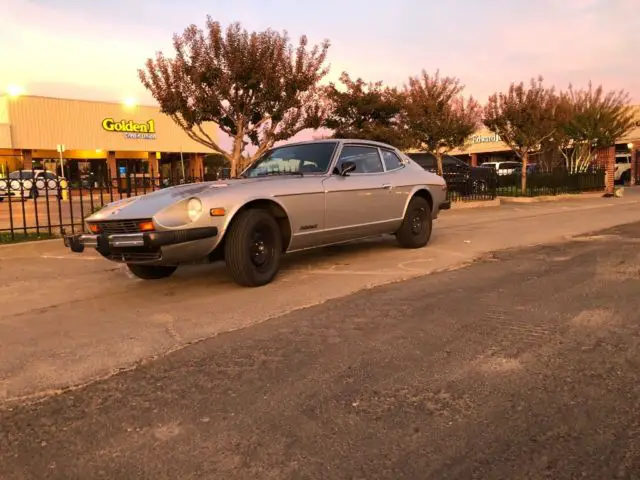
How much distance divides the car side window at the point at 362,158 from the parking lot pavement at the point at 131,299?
1.23 metres

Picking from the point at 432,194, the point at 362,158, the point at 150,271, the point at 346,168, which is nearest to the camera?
the point at 150,271

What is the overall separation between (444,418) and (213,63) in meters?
10.3

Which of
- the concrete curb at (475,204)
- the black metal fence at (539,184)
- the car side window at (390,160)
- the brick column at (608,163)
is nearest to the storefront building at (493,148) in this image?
the brick column at (608,163)

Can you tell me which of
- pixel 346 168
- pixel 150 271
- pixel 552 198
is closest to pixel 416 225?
pixel 346 168

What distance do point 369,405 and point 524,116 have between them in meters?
19.8

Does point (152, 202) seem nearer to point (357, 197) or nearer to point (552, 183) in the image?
point (357, 197)

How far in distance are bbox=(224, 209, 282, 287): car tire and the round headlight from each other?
412mm

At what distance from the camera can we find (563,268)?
258 inches

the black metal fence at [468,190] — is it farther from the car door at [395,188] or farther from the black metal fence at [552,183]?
the car door at [395,188]

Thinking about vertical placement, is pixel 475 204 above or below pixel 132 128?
below

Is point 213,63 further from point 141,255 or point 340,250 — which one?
point 141,255

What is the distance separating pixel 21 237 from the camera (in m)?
10.0

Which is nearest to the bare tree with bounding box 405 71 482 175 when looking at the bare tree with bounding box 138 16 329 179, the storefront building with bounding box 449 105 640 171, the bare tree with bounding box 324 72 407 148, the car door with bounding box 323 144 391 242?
the bare tree with bounding box 324 72 407 148

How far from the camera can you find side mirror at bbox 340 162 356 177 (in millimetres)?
6578
